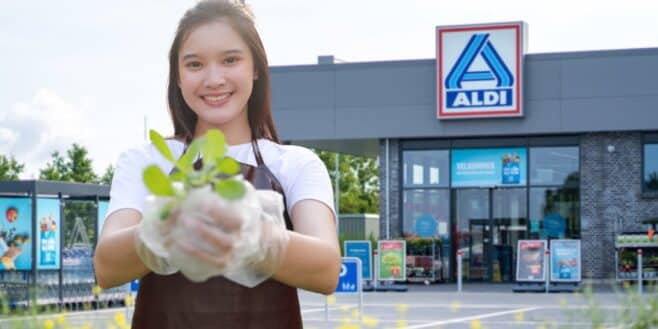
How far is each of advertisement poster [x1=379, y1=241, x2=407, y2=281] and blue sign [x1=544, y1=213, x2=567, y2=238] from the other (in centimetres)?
421

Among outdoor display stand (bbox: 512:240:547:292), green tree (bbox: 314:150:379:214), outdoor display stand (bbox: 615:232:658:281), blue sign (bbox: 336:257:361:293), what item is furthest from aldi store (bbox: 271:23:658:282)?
green tree (bbox: 314:150:379:214)

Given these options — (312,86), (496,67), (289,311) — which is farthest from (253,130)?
(312,86)

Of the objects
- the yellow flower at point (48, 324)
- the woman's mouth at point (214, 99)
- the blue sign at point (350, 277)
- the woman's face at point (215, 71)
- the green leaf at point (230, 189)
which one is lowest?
the blue sign at point (350, 277)

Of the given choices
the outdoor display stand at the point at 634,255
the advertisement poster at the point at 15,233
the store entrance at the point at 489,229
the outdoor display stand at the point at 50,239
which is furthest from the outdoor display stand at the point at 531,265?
the advertisement poster at the point at 15,233

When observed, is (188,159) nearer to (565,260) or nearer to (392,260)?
(565,260)

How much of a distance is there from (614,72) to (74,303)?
1505cm

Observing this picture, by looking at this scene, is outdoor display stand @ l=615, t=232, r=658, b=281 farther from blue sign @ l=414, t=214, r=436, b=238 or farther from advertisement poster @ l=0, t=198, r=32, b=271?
advertisement poster @ l=0, t=198, r=32, b=271

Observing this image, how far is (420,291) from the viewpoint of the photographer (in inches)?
1112

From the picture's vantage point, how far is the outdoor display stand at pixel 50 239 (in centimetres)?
2009

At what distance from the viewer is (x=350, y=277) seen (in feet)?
48.8

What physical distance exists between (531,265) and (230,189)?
86.0 ft

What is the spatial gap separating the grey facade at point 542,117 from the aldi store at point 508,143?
0.03m

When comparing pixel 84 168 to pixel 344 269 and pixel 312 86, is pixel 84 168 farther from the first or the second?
pixel 344 269

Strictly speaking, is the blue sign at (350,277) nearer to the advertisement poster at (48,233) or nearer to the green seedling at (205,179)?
the advertisement poster at (48,233)
